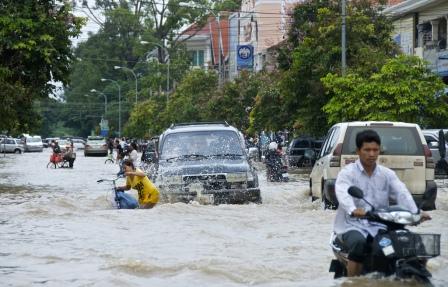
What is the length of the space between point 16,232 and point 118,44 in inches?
3724

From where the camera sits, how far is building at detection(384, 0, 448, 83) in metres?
42.1

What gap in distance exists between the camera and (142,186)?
63.2 ft

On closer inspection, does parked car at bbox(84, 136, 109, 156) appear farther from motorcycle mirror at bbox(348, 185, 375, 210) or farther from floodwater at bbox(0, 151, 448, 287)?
motorcycle mirror at bbox(348, 185, 375, 210)

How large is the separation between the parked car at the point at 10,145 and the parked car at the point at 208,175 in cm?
6404

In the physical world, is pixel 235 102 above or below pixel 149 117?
above

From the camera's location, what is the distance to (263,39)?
72000 mm

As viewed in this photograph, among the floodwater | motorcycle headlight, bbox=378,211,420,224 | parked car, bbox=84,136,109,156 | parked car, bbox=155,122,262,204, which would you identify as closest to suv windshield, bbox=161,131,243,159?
parked car, bbox=155,122,262,204

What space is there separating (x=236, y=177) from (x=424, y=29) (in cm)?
2770

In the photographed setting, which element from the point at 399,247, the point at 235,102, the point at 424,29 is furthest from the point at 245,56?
the point at 399,247

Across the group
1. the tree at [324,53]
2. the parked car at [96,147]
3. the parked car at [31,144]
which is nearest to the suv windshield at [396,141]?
the tree at [324,53]

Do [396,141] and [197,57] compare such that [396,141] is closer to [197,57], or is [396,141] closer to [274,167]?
[274,167]

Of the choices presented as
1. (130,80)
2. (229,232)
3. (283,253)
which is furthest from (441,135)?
(130,80)

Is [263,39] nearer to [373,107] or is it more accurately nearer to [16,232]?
[373,107]

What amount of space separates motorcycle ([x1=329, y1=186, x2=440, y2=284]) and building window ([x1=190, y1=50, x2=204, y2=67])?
89490mm
